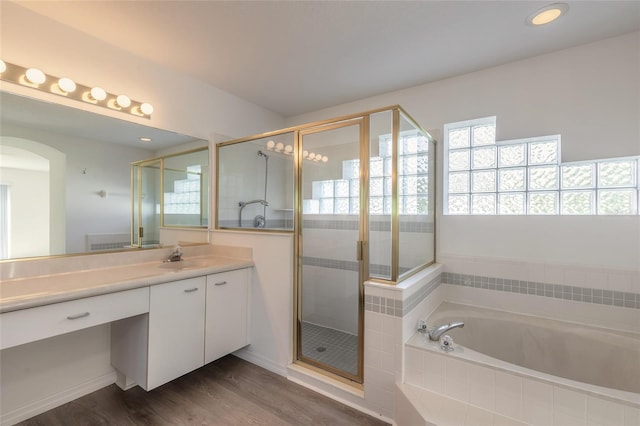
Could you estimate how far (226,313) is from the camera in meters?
2.17

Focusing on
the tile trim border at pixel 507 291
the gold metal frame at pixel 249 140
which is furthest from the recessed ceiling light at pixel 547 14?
the tile trim border at pixel 507 291

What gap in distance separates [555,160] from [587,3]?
1.03 m

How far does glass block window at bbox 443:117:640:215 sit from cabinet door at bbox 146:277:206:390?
2300 mm

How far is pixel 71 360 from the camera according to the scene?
71.4 inches

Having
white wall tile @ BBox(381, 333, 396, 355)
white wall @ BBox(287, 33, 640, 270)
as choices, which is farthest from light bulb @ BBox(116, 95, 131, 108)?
white wall @ BBox(287, 33, 640, 270)

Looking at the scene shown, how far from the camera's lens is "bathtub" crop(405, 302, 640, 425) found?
1285 mm

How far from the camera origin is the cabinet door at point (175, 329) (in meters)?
1.71

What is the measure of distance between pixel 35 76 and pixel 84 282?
1279 millimetres

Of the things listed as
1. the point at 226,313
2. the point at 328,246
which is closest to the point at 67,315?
the point at 226,313

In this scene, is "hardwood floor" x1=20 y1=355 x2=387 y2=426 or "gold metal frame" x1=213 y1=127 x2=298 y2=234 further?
"gold metal frame" x1=213 y1=127 x2=298 y2=234

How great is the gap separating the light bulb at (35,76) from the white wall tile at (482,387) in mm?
3071

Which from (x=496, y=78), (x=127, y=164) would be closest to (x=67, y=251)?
(x=127, y=164)

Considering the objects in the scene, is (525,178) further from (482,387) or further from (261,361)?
(261,361)

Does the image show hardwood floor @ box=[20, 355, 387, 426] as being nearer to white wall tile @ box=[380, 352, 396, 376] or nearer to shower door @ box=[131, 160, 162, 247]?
white wall tile @ box=[380, 352, 396, 376]
